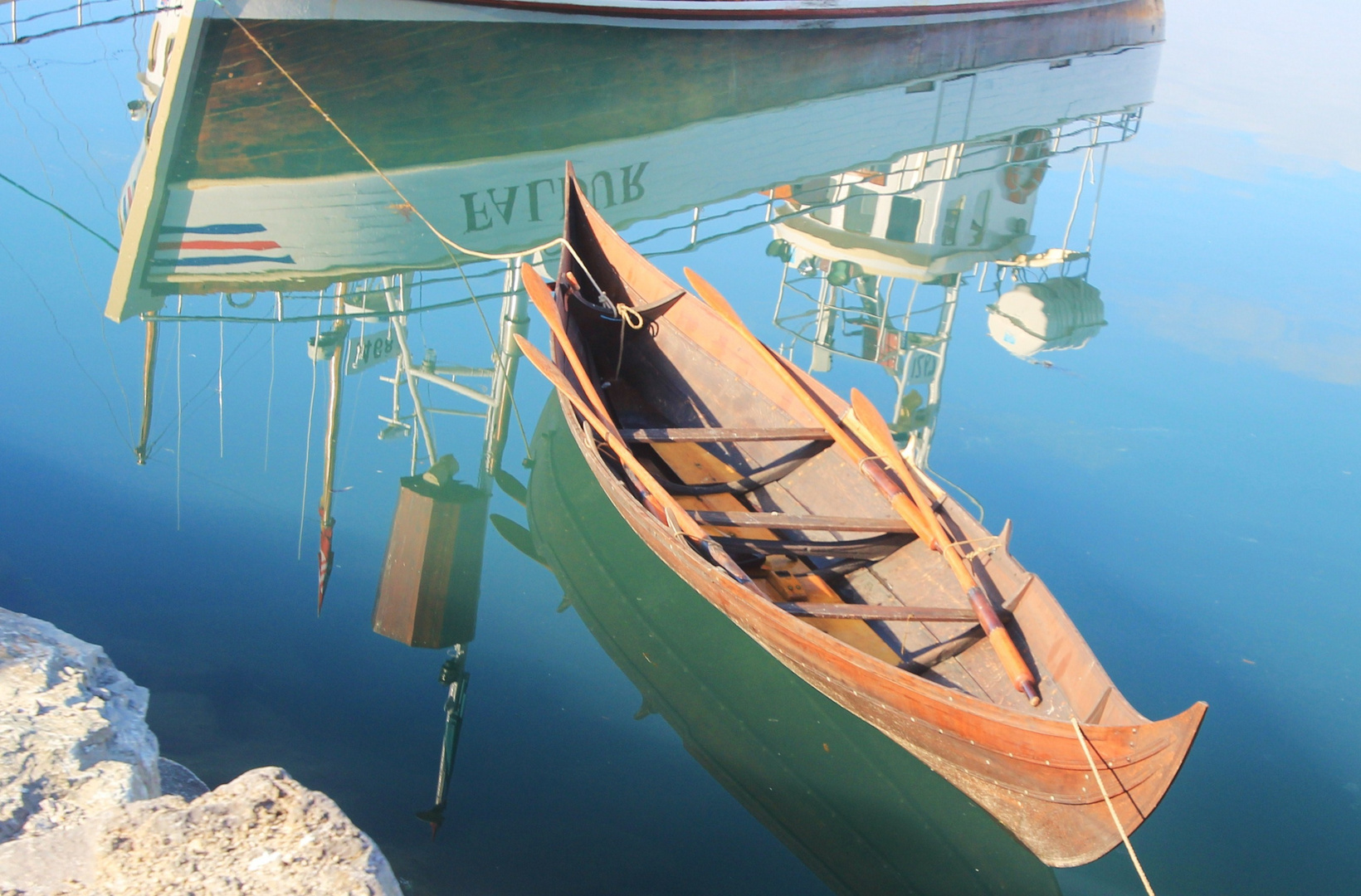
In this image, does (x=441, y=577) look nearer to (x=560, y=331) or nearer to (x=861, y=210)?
(x=560, y=331)

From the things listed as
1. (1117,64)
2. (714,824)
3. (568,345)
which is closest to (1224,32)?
(1117,64)

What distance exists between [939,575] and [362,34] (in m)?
12.1

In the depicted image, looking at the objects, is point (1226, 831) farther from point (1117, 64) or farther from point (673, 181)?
point (1117, 64)

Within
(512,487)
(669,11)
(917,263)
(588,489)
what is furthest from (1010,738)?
(669,11)

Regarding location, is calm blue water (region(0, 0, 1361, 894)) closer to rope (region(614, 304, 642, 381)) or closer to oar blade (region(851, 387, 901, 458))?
rope (region(614, 304, 642, 381))

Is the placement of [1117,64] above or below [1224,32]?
below

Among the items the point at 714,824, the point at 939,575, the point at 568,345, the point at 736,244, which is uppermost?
the point at 736,244

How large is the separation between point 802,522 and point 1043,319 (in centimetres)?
532

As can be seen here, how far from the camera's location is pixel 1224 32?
96.0 ft

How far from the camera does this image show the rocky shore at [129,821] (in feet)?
8.48

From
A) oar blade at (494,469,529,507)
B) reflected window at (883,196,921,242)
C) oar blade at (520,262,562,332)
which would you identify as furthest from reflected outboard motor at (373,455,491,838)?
reflected window at (883,196,921,242)

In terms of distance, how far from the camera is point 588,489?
20.9 feet

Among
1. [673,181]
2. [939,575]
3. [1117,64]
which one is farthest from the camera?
[1117,64]

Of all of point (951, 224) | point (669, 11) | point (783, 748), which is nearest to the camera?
point (783, 748)
